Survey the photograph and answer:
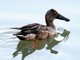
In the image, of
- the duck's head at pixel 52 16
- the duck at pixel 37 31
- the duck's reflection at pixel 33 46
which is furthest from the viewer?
the duck's head at pixel 52 16

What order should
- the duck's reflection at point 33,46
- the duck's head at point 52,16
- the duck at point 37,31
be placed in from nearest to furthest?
the duck's reflection at point 33,46, the duck at point 37,31, the duck's head at point 52,16

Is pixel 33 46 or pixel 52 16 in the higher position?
pixel 52 16

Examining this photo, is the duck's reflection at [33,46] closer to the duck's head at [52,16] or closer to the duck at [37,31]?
the duck at [37,31]

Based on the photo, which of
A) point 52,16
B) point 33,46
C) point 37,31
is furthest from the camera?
point 52,16

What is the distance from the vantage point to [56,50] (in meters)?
10.0

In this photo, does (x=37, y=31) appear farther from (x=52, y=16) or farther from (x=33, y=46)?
(x=52, y=16)

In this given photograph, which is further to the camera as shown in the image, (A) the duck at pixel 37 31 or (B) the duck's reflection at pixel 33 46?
(A) the duck at pixel 37 31

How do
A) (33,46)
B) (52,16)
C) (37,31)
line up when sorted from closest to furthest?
(33,46), (37,31), (52,16)

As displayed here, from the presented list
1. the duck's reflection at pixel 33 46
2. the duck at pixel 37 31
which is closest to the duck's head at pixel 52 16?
the duck at pixel 37 31

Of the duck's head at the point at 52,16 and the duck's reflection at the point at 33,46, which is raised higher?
the duck's head at the point at 52,16

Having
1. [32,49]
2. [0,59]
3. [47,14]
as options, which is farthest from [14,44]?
[47,14]

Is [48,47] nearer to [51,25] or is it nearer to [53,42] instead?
[53,42]

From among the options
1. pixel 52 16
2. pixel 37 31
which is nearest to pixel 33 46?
pixel 37 31

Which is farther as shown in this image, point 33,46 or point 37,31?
point 37,31
